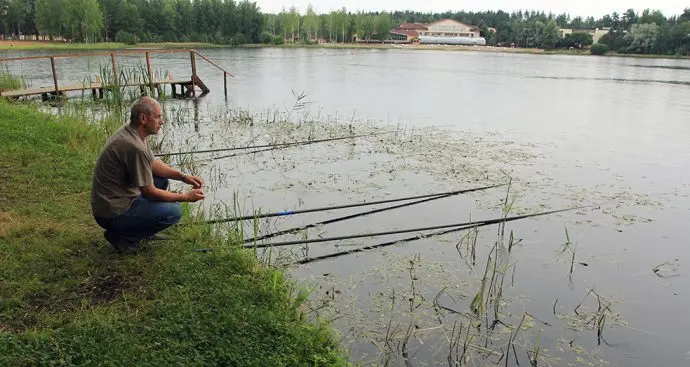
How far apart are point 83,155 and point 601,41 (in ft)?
347

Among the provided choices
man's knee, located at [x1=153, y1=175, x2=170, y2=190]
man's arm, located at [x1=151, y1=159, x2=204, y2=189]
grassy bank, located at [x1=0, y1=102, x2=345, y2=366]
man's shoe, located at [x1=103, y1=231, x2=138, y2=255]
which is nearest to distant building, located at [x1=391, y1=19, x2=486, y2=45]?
man's knee, located at [x1=153, y1=175, x2=170, y2=190]

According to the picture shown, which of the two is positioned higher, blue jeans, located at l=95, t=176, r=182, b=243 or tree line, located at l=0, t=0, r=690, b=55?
tree line, located at l=0, t=0, r=690, b=55

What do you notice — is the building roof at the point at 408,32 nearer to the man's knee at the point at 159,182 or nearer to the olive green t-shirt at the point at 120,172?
the man's knee at the point at 159,182

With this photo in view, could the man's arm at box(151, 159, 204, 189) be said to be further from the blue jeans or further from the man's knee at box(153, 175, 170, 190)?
the blue jeans

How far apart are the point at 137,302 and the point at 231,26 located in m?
96.9

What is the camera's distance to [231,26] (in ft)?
309

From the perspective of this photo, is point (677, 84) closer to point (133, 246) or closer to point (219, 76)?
point (219, 76)

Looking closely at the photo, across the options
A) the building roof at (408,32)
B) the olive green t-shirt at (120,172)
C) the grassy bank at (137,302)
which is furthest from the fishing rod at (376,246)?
the building roof at (408,32)

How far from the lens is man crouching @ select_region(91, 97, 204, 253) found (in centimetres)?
406

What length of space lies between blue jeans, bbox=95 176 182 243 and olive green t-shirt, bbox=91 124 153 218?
0.06 metres

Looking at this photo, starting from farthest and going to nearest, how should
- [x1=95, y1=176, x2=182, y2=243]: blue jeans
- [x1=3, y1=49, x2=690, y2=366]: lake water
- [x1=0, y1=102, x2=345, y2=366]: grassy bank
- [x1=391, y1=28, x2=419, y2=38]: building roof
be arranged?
[x1=391, y1=28, x2=419, y2=38]: building roof
[x1=3, y1=49, x2=690, y2=366]: lake water
[x1=95, y1=176, x2=182, y2=243]: blue jeans
[x1=0, y1=102, x2=345, y2=366]: grassy bank

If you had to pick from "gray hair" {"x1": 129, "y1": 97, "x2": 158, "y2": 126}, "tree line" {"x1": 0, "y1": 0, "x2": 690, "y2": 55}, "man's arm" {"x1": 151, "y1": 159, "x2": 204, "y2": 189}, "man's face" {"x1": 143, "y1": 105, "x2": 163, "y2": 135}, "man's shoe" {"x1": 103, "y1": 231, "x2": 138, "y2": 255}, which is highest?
"tree line" {"x1": 0, "y1": 0, "x2": 690, "y2": 55}

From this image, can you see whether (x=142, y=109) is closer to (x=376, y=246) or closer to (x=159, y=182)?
(x=159, y=182)

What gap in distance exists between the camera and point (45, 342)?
10.5 feet
